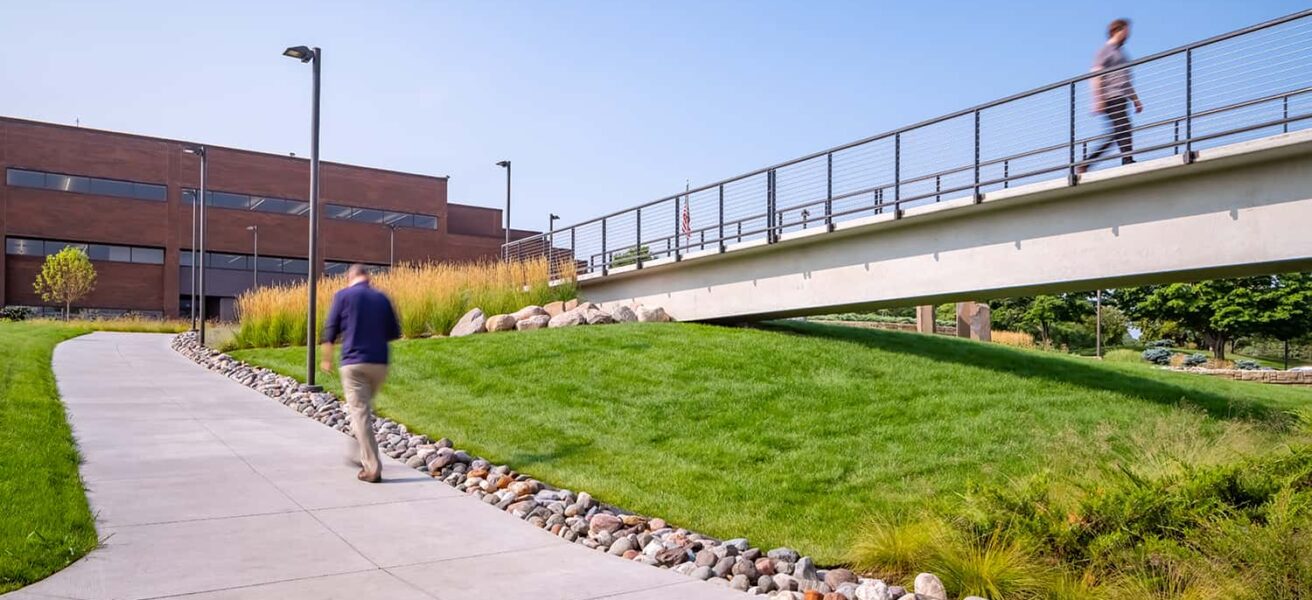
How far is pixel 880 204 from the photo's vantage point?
1524 cm

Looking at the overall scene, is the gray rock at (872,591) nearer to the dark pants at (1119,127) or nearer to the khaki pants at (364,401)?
the khaki pants at (364,401)

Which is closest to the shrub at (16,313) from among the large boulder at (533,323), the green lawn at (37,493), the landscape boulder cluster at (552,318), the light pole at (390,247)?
the light pole at (390,247)

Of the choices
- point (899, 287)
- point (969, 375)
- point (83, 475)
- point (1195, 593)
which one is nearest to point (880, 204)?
point (899, 287)

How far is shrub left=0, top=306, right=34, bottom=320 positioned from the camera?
43.3 m

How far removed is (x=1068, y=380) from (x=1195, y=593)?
1181cm

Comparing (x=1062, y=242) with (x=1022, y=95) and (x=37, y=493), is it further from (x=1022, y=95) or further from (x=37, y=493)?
(x=37, y=493)

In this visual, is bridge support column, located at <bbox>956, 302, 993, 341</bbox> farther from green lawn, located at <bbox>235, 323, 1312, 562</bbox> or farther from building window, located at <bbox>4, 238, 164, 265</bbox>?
building window, located at <bbox>4, 238, 164, 265</bbox>

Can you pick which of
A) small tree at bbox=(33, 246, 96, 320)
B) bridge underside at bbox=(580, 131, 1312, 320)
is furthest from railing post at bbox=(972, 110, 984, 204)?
small tree at bbox=(33, 246, 96, 320)

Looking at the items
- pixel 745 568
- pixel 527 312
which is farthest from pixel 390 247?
pixel 745 568

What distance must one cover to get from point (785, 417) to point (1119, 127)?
6.08m

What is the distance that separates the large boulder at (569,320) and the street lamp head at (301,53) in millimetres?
7228

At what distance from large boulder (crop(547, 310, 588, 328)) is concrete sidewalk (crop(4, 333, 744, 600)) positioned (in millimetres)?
8933

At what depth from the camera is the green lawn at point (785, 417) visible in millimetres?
8055

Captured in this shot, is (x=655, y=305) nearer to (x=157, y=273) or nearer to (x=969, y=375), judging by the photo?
(x=969, y=375)
